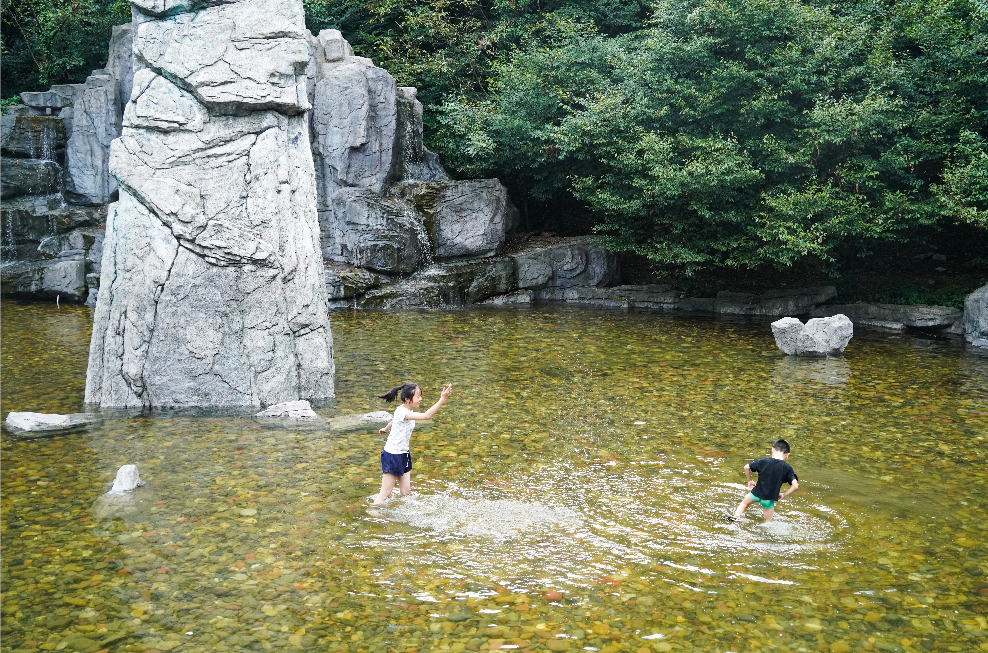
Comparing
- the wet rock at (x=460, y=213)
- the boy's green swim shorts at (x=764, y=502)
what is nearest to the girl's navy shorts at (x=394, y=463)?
the boy's green swim shorts at (x=764, y=502)

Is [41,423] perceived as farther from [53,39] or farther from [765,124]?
[53,39]

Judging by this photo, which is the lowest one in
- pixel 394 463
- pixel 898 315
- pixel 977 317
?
pixel 394 463

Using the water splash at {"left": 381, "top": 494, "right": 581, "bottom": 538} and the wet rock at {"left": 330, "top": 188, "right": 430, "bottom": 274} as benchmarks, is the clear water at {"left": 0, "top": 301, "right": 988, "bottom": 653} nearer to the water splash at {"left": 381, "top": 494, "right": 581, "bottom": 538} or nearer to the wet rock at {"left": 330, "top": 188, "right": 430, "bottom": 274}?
the water splash at {"left": 381, "top": 494, "right": 581, "bottom": 538}

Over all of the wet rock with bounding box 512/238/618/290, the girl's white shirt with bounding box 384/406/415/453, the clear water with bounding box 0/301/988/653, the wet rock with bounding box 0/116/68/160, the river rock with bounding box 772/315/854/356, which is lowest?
the clear water with bounding box 0/301/988/653

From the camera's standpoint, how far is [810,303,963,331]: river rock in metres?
21.3

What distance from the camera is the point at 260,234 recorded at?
1234cm

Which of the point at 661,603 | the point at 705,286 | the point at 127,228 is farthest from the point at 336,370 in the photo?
the point at 705,286

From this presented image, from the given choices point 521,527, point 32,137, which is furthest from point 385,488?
point 32,137

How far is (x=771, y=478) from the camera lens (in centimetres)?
834

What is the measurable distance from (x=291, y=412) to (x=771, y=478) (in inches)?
279

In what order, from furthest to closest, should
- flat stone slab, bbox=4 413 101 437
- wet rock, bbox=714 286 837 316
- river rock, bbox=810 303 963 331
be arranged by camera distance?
wet rock, bbox=714 286 837 316
river rock, bbox=810 303 963 331
flat stone slab, bbox=4 413 101 437

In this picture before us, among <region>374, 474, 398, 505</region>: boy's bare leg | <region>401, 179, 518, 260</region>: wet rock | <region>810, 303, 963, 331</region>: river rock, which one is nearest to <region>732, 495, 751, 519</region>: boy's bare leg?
<region>374, 474, 398, 505</region>: boy's bare leg

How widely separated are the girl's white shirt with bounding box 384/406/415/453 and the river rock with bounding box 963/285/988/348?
1651cm

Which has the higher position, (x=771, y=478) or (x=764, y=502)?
(x=771, y=478)
